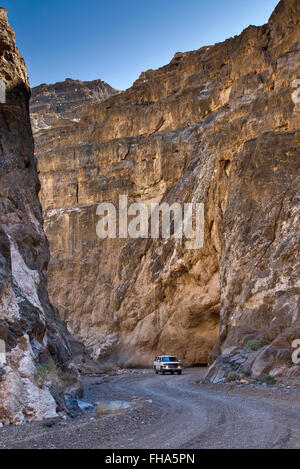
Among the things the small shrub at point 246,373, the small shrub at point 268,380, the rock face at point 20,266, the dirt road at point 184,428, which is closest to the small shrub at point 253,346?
the small shrub at point 246,373

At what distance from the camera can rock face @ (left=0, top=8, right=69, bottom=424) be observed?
448 inches

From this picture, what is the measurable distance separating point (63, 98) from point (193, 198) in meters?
69.8

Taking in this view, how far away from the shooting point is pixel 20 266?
52.0 ft

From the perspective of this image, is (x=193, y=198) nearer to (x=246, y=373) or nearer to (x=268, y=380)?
(x=246, y=373)

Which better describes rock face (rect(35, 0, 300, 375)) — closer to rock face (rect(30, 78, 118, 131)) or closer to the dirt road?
the dirt road

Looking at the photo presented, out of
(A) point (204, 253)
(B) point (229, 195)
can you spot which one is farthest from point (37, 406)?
(A) point (204, 253)

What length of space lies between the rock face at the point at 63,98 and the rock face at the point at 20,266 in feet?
252

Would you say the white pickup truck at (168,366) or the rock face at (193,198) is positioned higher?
the rock face at (193,198)

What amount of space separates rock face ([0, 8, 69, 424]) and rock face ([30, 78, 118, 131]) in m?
76.7

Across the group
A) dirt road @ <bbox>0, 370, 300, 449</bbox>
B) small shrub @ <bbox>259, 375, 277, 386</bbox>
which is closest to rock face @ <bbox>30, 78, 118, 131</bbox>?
small shrub @ <bbox>259, 375, 277, 386</bbox>

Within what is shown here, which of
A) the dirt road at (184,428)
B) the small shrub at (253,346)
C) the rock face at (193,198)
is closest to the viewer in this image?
the dirt road at (184,428)

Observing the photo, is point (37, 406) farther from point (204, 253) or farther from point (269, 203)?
point (204, 253)

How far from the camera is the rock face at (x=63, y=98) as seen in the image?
96875mm

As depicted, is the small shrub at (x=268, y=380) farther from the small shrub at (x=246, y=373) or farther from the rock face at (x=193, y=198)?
the small shrub at (x=246, y=373)
